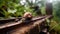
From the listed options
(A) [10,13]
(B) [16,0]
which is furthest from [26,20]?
(B) [16,0]

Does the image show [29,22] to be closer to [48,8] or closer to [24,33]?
[24,33]

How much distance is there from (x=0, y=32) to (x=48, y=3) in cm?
263

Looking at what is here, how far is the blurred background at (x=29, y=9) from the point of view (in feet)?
6.30

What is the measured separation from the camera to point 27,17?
106cm

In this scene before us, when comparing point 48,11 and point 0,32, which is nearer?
point 0,32

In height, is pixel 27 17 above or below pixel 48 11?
above

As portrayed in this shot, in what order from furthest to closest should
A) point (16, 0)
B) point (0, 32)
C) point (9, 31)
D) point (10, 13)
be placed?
point (16, 0) < point (10, 13) < point (9, 31) < point (0, 32)

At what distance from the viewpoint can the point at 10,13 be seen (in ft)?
6.15

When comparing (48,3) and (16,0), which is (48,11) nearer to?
(48,3)

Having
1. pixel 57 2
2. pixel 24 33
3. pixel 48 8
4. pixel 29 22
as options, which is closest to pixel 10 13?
pixel 29 22

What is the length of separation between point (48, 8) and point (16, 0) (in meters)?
0.87

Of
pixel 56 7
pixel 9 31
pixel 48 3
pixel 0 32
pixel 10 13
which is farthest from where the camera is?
pixel 56 7

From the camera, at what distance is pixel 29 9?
120 inches

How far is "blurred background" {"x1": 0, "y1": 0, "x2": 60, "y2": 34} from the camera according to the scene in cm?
192
